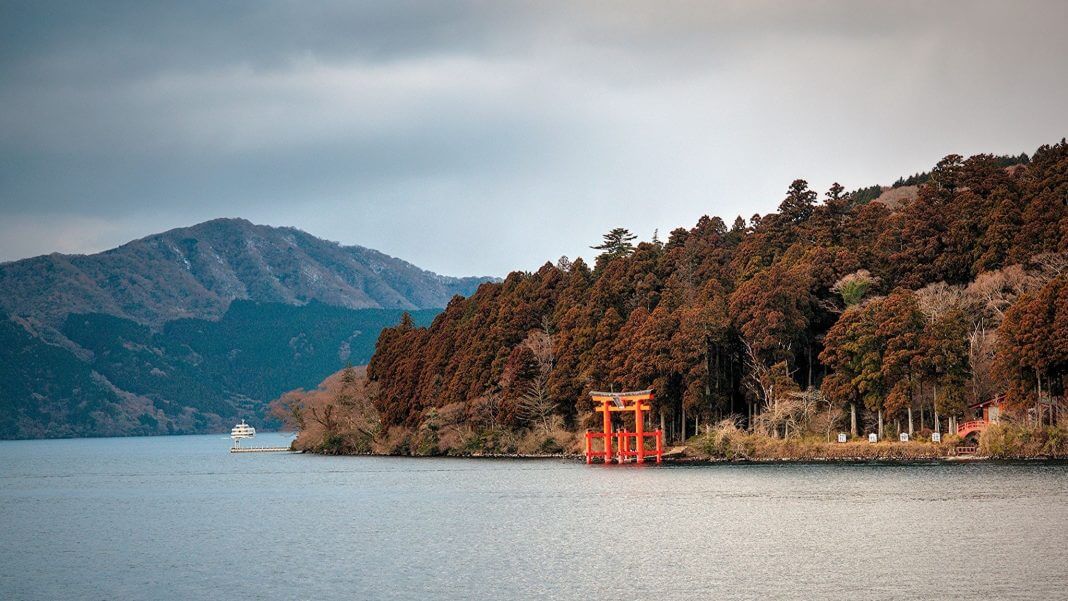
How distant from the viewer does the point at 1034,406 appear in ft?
202

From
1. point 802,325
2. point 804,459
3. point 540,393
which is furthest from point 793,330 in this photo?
point 540,393

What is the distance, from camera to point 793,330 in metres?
73.7

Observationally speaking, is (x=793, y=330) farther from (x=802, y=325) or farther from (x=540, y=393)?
(x=540, y=393)

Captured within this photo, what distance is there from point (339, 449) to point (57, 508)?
49988 millimetres

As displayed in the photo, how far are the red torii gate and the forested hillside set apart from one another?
2.58 metres

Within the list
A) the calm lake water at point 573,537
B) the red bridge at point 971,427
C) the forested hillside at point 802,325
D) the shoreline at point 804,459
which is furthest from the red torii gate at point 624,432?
the red bridge at point 971,427

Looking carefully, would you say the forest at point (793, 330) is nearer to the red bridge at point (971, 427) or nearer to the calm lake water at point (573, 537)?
the red bridge at point (971, 427)

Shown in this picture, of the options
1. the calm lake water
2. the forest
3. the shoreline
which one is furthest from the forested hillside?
the calm lake water

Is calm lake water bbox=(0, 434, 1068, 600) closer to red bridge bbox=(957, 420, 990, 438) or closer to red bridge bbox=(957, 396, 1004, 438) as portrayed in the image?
red bridge bbox=(957, 420, 990, 438)

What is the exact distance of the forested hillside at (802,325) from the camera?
65.8m

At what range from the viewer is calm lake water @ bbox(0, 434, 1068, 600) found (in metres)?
30.0

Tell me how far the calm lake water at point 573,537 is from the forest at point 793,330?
705 cm

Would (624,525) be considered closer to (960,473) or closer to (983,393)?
(960,473)

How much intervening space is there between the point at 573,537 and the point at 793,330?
37959 mm
